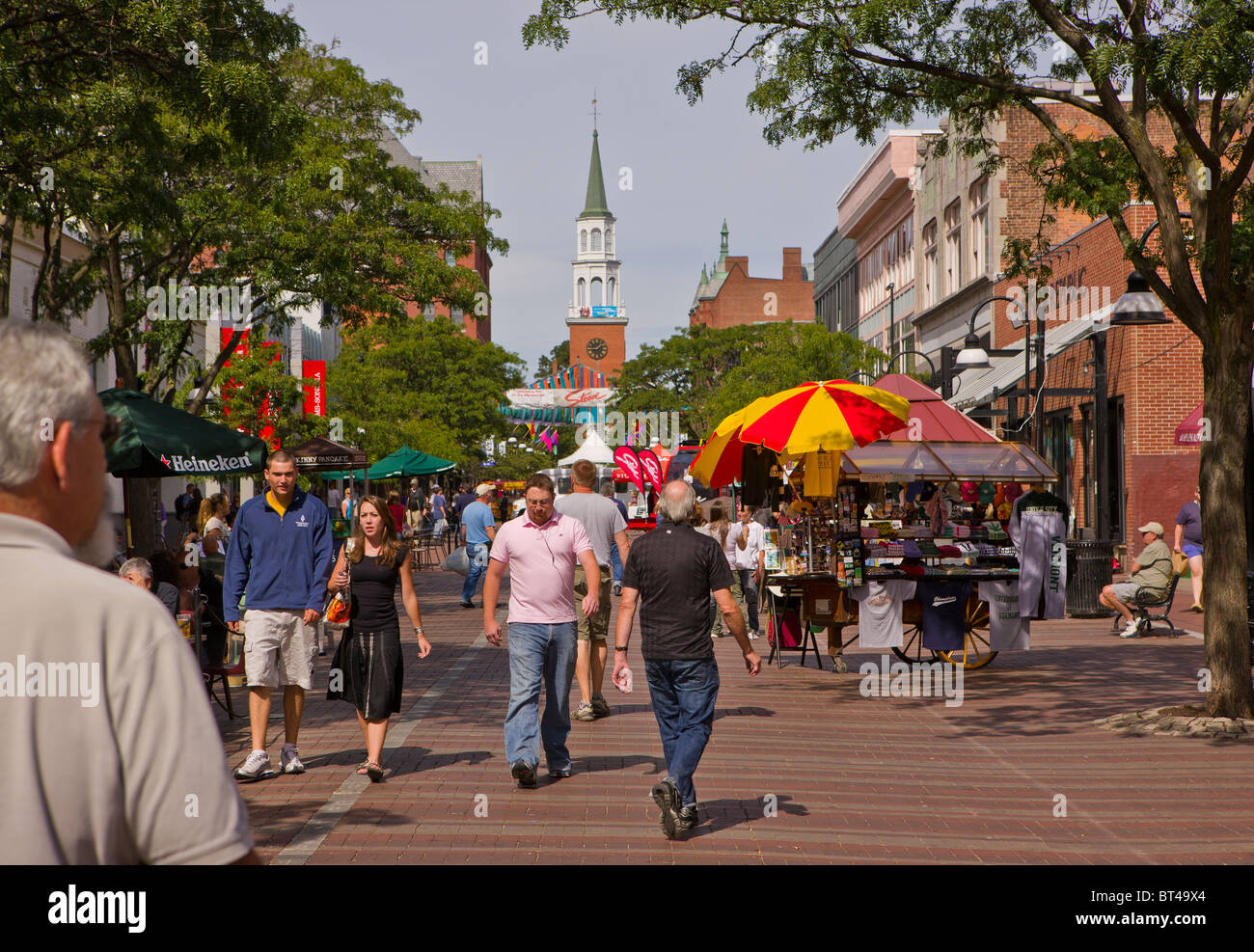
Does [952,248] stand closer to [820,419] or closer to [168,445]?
[820,419]

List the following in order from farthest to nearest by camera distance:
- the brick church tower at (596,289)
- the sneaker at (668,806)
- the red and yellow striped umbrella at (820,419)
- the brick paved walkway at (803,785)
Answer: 1. the brick church tower at (596,289)
2. the red and yellow striped umbrella at (820,419)
3. the sneaker at (668,806)
4. the brick paved walkway at (803,785)

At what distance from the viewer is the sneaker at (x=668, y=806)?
708 centimetres

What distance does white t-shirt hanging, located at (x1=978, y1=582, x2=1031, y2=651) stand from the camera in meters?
14.2

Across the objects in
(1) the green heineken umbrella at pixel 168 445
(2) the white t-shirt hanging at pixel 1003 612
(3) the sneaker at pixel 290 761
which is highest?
(1) the green heineken umbrella at pixel 168 445

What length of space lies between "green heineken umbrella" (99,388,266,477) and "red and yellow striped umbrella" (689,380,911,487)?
15.5 feet

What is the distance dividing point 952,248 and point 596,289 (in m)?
149

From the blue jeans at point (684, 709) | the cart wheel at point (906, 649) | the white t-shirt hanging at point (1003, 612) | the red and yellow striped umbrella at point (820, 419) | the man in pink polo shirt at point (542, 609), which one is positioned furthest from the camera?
the cart wheel at point (906, 649)

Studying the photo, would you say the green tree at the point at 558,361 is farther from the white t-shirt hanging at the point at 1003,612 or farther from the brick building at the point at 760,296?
the white t-shirt hanging at the point at 1003,612

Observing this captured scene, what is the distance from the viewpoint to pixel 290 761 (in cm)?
890

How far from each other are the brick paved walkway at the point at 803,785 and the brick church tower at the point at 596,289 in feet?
558

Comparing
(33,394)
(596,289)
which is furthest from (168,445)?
(596,289)

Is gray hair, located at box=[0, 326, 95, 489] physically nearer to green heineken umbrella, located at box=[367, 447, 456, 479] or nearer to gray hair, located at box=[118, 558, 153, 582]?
gray hair, located at box=[118, 558, 153, 582]

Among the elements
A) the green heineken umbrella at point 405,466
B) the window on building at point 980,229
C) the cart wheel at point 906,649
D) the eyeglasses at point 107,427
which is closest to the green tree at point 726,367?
the window on building at point 980,229
